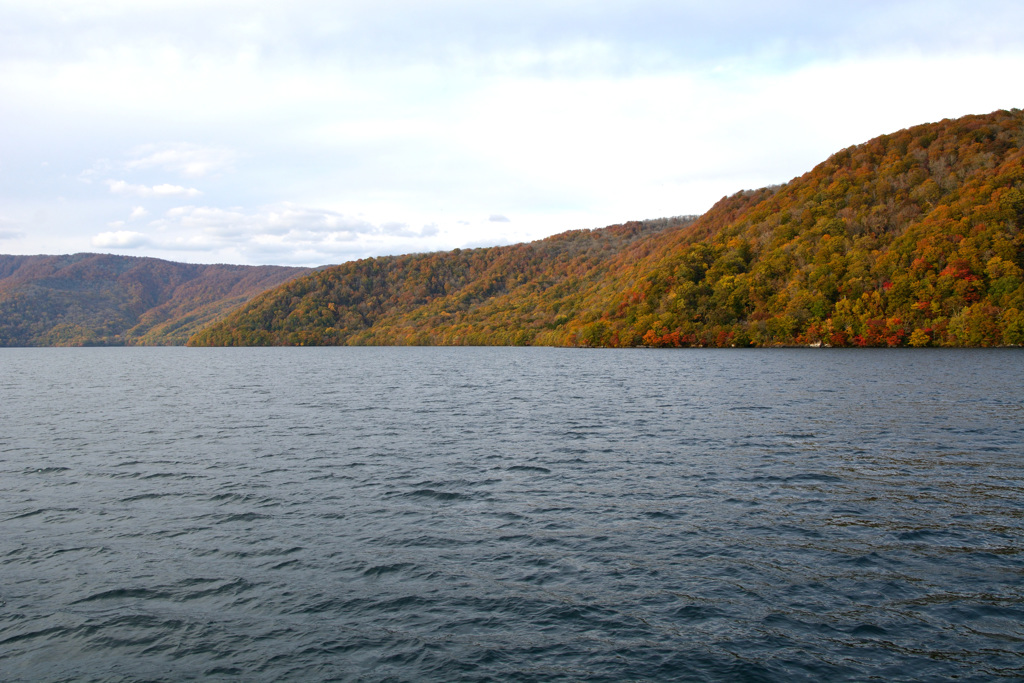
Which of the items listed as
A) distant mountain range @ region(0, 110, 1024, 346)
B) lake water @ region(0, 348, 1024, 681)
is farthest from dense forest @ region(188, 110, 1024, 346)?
lake water @ region(0, 348, 1024, 681)

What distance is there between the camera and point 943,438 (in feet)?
105

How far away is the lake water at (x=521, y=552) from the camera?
39.5ft

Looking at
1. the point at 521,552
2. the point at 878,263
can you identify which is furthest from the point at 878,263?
the point at 521,552

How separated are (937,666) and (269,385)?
242 feet

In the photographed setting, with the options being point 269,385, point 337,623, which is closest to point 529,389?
point 269,385

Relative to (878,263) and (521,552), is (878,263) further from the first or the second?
(521,552)

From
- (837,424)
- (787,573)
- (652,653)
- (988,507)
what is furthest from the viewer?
(837,424)

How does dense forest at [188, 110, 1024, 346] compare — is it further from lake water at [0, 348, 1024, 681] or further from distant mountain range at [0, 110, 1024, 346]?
lake water at [0, 348, 1024, 681]

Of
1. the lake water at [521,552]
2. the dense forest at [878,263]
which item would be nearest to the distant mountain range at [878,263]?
the dense forest at [878,263]

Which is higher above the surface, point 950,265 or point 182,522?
point 950,265

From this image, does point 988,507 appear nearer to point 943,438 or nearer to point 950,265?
point 943,438

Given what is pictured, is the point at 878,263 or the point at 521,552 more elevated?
the point at 878,263

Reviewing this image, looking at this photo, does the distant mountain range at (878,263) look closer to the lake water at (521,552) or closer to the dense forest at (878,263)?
the dense forest at (878,263)

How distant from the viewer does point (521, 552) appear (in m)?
17.4
